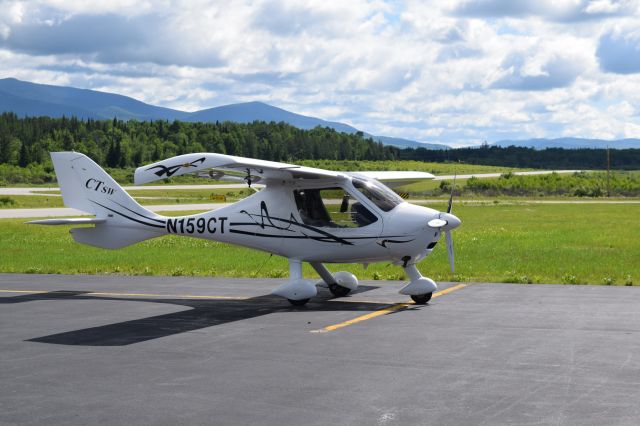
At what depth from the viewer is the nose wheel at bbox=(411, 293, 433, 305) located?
51.4 ft

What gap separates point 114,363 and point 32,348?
176cm

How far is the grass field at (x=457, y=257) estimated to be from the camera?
20919 mm

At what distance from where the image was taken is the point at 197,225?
56.0ft

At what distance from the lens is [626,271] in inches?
819

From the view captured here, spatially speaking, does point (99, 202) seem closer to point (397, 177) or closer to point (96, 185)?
point (96, 185)

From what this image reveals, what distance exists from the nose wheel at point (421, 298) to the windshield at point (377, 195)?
166cm

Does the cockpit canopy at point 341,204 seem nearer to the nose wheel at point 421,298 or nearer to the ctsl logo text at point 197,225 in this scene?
the nose wheel at point 421,298

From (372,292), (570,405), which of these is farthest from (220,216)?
(570,405)

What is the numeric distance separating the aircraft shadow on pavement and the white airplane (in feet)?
1.91

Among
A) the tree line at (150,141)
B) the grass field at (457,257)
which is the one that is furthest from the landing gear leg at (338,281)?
the tree line at (150,141)

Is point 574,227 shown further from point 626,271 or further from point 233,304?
point 233,304

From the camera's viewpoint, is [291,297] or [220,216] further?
[220,216]

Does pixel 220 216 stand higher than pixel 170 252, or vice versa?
pixel 220 216

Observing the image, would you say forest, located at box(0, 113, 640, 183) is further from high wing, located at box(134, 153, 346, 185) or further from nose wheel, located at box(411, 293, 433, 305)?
nose wheel, located at box(411, 293, 433, 305)
